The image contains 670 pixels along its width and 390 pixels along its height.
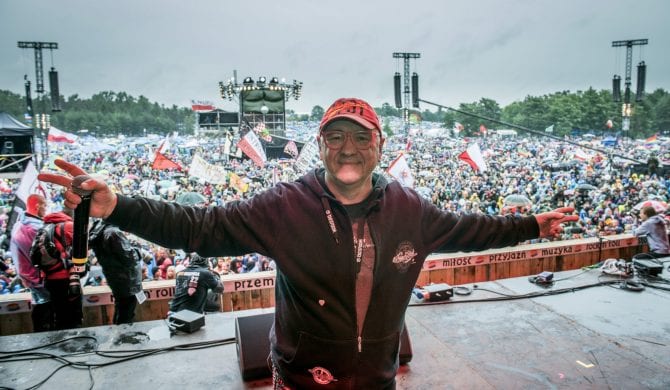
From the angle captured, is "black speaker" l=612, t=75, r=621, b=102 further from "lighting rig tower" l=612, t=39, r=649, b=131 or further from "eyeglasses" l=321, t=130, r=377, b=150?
"eyeglasses" l=321, t=130, r=377, b=150

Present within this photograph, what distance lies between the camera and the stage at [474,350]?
117 inches

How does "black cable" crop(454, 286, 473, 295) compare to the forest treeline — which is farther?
the forest treeline

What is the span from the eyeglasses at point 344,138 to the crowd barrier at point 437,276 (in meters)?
3.43

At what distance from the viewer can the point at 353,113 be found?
183 cm

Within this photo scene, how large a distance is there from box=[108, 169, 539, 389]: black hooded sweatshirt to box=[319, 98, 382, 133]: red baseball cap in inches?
11.3

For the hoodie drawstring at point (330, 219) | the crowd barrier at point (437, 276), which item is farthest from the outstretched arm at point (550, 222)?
the crowd barrier at point (437, 276)

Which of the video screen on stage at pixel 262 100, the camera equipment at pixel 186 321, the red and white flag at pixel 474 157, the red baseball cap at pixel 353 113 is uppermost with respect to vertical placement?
the video screen on stage at pixel 262 100

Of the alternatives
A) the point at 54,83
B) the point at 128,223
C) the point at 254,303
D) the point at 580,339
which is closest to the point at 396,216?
the point at 128,223

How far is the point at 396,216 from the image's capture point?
1816 mm

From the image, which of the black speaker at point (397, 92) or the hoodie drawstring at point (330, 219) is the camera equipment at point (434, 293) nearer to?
the hoodie drawstring at point (330, 219)

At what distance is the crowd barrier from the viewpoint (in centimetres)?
442

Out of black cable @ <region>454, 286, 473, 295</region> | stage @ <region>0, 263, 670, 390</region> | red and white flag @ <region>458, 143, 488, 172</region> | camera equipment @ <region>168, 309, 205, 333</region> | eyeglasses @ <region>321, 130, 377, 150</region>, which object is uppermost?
red and white flag @ <region>458, 143, 488, 172</region>

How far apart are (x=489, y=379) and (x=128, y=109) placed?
3932 inches

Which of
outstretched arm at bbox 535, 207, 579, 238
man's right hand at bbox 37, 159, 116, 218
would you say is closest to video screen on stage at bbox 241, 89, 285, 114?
outstretched arm at bbox 535, 207, 579, 238
